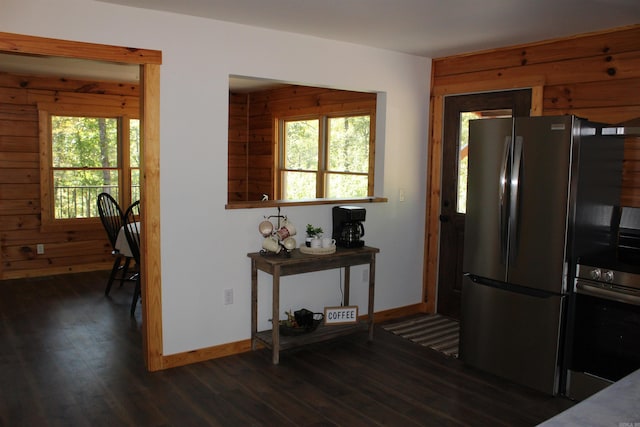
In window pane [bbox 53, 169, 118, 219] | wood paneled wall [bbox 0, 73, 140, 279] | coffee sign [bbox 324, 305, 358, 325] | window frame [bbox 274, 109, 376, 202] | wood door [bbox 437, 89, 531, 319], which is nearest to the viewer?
coffee sign [bbox 324, 305, 358, 325]

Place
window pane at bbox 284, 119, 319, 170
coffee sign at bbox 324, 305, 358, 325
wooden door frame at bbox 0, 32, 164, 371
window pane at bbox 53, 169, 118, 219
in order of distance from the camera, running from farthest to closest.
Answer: window pane at bbox 284, 119, 319, 170 → window pane at bbox 53, 169, 118, 219 → coffee sign at bbox 324, 305, 358, 325 → wooden door frame at bbox 0, 32, 164, 371

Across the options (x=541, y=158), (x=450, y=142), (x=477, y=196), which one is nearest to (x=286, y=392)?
(x=477, y=196)

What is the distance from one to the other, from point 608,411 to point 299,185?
599 cm

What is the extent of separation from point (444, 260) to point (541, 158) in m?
1.87

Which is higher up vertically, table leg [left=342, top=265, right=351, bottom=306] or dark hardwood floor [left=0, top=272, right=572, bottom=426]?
table leg [left=342, top=265, right=351, bottom=306]

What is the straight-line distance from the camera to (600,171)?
3.40 meters

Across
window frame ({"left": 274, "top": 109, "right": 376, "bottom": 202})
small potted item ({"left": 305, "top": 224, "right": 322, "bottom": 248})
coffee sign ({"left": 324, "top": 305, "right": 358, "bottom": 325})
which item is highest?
window frame ({"left": 274, "top": 109, "right": 376, "bottom": 202})

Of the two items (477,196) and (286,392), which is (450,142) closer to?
(477,196)

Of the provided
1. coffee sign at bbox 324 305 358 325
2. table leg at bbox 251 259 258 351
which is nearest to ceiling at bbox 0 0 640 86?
table leg at bbox 251 259 258 351

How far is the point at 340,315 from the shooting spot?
13.9 ft

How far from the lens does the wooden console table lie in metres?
3.75

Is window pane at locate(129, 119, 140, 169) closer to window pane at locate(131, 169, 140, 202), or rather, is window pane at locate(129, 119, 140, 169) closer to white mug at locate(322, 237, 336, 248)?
window pane at locate(131, 169, 140, 202)

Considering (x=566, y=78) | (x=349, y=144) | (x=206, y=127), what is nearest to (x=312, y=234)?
(x=206, y=127)

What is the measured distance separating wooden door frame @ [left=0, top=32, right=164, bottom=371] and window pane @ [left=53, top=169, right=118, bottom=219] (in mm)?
3590
